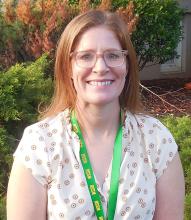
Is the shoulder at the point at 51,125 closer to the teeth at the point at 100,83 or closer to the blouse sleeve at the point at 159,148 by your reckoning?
the teeth at the point at 100,83

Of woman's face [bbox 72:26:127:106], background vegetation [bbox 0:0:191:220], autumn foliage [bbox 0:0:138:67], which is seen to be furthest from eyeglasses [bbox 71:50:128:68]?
autumn foliage [bbox 0:0:138:67]

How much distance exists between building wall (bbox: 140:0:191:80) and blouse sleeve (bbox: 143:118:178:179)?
7769 millimetres

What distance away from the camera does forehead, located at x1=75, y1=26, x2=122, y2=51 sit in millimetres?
2494

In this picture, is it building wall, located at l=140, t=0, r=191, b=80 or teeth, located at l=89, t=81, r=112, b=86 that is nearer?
teeth, located at l=89, t=81, r=112, b=86

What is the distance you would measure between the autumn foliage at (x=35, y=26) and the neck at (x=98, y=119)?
3485 mm

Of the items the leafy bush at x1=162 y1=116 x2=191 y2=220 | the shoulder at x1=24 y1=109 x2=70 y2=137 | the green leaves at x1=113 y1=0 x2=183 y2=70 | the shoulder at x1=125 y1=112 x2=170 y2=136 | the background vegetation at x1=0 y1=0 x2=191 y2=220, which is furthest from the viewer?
the green leaves at x1=113 y1=0 x2=183 y2=70

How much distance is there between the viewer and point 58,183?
2.44m

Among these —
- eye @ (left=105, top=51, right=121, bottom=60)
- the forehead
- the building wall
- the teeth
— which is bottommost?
the building wall

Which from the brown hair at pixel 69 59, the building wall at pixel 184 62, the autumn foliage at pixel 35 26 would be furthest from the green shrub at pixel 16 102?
the building wall at pixel 184 62

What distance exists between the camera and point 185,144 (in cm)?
429

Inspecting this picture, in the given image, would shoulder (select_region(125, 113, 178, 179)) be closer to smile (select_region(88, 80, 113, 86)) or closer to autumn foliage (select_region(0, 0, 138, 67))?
smile (select_region(88, 80, 113, 86))

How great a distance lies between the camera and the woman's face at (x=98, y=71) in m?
2.49

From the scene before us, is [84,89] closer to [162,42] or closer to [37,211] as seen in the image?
[37,211]

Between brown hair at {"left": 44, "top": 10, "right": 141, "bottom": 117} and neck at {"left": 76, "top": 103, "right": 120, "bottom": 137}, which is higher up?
brown hair at {"left": 44, "top": 10, "right": 141, "bottom": 117}
